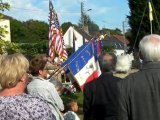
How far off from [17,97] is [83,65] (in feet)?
22.2

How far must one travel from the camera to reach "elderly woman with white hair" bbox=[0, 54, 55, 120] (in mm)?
4172

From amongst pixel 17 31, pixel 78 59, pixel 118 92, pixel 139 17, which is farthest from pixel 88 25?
pixel 118 92

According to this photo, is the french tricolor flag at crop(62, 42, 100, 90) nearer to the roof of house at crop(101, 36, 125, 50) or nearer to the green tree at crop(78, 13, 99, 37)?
the green tree at crop(78, 13, 99, 37)

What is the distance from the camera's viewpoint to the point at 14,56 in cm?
440

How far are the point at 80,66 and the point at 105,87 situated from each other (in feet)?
13.8

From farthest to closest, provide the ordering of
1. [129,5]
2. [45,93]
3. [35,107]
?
[129,5] → [45,93] → [35,107]

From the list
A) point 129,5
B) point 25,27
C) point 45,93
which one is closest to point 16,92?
point 45,93

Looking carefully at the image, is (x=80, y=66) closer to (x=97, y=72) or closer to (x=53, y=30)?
(x=97, y=72)

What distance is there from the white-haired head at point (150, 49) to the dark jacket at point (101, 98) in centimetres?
194

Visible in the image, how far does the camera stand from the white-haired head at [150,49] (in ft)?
15.3

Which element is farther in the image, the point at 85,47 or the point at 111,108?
the point at 85,47

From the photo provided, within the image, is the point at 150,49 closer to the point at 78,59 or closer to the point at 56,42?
the point at 78,59

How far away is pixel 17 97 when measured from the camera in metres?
4.24

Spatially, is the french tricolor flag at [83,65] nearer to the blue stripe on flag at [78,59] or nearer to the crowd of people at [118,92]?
the blue stripe on flag at [78,59]
